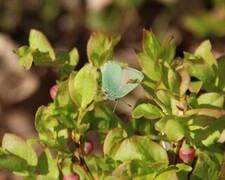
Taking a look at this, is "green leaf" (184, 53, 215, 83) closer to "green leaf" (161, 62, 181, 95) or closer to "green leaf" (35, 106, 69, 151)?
"green leaf" (161, 62, 181, 95)

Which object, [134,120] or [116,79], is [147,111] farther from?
[134,120]

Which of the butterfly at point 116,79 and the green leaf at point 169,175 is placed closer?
the green leaf at point 169,175

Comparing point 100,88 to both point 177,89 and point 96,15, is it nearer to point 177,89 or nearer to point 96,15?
point 177,89

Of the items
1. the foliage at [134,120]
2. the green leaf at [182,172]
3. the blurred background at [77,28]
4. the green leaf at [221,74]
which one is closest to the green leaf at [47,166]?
the foliage at [134,120]

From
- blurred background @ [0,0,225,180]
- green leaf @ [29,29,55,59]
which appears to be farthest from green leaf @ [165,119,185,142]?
blurred background @ [0,0,225,180]

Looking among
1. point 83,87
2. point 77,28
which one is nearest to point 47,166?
point 83,87

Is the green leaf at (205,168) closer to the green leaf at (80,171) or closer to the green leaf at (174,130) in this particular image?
the green leaf at (174,130)

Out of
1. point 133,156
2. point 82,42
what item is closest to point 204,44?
point 133,156
